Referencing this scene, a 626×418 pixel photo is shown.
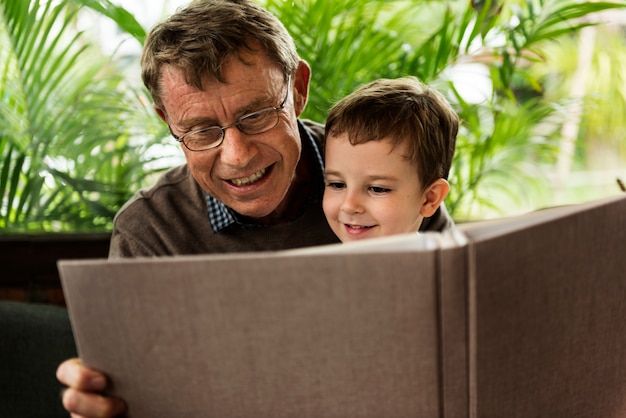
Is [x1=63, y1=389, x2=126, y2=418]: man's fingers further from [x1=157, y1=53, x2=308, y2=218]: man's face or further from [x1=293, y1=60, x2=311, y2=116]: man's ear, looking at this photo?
[x1=293, y1=60, x2=311, y2=116]: man's ear

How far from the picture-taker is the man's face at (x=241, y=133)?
1.40m

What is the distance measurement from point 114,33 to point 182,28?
107 centimetres

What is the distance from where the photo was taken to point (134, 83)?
2.32 metres

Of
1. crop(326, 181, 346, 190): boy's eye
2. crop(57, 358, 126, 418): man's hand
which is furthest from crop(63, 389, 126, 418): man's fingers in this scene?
crop(326, 181, 346, 190): boy's eye

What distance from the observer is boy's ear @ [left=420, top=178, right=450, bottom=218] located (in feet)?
5.23

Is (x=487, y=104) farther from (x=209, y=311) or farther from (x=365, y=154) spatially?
(x=209, y=311)

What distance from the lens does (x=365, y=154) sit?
1472 mm

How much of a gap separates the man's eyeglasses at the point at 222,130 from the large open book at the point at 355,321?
0.57 metres

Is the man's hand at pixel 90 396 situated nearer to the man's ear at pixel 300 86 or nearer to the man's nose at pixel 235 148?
the man's nose at pixel 235 148

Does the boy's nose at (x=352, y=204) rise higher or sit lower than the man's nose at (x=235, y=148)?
lower

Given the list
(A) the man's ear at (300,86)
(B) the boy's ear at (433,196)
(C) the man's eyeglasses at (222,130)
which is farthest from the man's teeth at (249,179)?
(B) the boy's ear at (433,196)

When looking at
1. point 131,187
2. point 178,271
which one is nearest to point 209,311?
point 178,271

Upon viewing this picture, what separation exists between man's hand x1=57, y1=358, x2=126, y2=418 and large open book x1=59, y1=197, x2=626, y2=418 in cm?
1

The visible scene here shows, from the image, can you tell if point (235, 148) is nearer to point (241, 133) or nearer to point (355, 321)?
point (241, 133)
